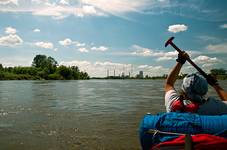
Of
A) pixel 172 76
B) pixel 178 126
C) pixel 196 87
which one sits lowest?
pixel 178 126

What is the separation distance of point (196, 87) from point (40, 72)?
138462 mm

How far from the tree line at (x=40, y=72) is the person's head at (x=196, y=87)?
12552 cm

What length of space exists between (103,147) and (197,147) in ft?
20.4

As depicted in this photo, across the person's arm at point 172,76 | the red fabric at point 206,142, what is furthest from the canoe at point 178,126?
the person's arm at point 172,76

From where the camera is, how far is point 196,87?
3676 mm

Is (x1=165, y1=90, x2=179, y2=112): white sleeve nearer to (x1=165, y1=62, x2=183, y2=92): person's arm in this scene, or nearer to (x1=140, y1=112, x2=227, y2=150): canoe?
(x1=165, y1=62, x2=183, y2=92): person's arm

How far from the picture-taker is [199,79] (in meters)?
3.68

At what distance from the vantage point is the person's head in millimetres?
3676

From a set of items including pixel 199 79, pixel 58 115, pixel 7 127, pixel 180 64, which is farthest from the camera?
pixel 58 115

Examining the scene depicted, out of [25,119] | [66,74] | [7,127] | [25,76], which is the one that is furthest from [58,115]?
[66,74]

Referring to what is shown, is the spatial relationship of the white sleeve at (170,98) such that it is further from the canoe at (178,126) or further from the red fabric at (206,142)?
the red fabric at (206,142)

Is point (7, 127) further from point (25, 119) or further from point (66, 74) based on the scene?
point (66, 74)

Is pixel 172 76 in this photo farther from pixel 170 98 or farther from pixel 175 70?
pixel 170 98

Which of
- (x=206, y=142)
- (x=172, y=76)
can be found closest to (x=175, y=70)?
(x=172, y=76)
